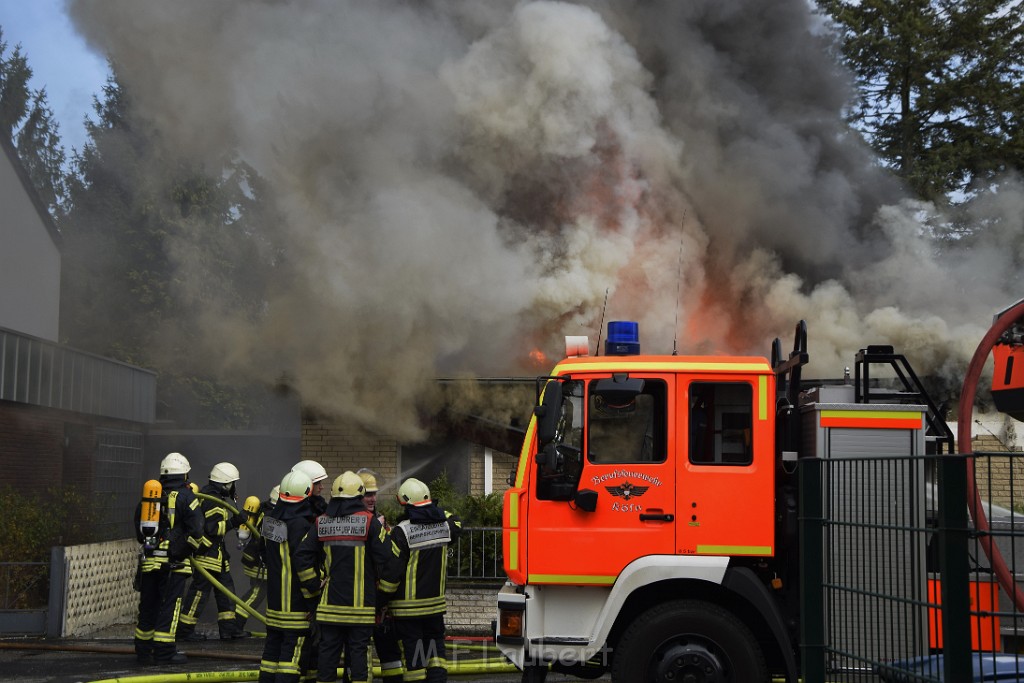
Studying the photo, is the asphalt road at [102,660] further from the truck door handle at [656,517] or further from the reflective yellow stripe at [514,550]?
the truck door handle at [656,517]

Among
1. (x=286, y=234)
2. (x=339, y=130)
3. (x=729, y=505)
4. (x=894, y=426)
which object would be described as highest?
(x=339, y=130)

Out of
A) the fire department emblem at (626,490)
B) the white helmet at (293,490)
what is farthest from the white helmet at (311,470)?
the fire department emblem at (626,490)

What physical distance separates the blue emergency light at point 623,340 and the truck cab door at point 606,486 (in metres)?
0.52

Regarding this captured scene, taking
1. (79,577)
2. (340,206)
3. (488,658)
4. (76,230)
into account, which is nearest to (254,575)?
(79,577)

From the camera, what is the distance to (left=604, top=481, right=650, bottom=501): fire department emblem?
747cm

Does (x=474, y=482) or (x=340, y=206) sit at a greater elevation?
(x=340, y=206)

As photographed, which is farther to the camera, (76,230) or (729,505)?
(76,230)

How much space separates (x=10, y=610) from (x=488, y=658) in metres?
6.04

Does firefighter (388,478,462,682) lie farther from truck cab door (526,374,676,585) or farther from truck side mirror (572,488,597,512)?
truck side mirror (572,488,597,512)

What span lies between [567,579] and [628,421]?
1123mm

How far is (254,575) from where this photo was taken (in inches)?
517

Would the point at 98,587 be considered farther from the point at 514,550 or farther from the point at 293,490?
the point at 514,550

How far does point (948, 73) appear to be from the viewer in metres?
22.0

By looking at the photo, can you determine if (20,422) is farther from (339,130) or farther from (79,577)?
(339,130)
